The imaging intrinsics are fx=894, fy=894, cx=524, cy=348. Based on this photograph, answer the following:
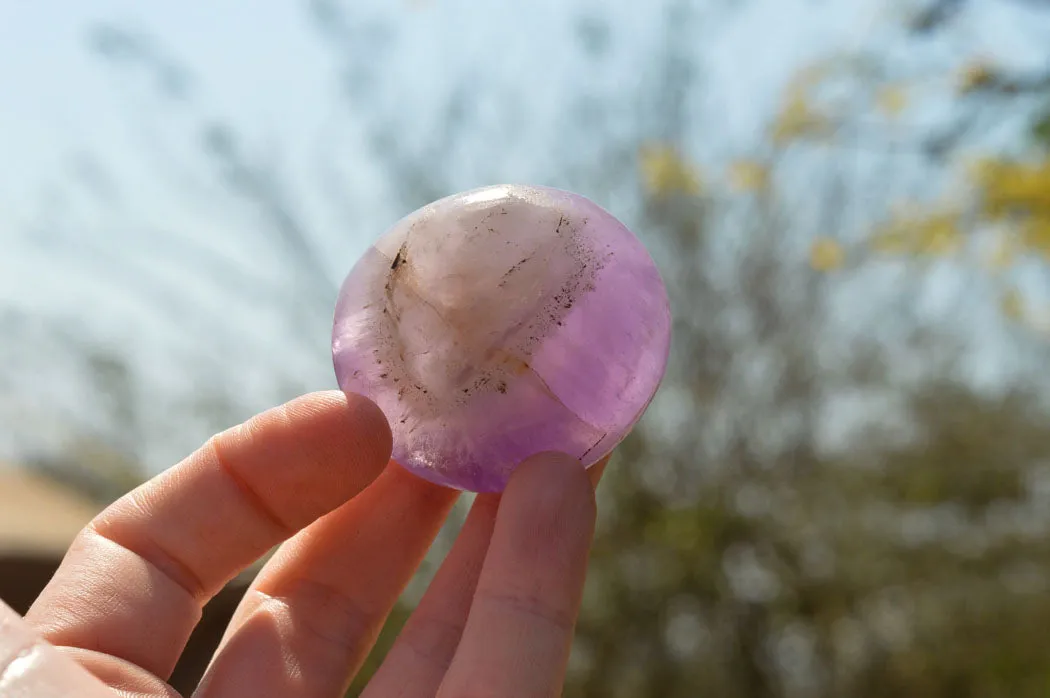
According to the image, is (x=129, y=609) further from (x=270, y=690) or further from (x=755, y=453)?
(x=755, y=453)

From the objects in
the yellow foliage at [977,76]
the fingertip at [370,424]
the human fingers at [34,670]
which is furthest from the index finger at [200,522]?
the yellow foliage at [977,76]

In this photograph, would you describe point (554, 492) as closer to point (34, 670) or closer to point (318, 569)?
Result: point (318, 569)

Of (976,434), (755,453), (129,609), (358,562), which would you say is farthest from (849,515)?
(129,609)

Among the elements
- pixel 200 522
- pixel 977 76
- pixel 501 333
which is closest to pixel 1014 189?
pixel 977 76

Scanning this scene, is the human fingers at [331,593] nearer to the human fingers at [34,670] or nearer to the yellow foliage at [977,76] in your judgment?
the human fingers at [34,670]

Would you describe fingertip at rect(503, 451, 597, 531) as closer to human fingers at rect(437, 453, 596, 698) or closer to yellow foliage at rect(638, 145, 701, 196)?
human fingers at rect(437, 453, 596, 698)
